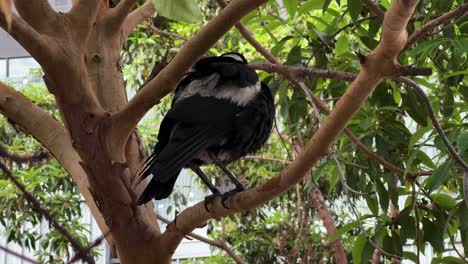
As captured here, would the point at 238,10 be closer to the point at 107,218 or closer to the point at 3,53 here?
the point at 107,218

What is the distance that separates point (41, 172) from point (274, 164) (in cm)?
105

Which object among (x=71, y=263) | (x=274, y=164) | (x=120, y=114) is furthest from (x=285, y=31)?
(x=71, y=263)

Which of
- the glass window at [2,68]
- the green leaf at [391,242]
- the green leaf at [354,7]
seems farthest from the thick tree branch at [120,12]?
the glass window at [2,68]

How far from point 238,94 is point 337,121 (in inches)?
20.9

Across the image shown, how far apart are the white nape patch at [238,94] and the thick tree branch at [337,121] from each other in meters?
0.25

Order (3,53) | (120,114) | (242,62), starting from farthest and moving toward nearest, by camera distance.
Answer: (3,53), (242,62), (120,114)

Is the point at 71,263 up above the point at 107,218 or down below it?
below

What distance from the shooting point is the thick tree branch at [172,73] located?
3.32 ft

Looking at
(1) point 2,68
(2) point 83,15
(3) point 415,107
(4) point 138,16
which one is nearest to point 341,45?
(3) point 415,107

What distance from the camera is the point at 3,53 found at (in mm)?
2809

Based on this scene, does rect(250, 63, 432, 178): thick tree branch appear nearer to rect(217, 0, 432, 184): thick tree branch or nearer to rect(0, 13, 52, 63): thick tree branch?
rect(217, 0, 432, 184): thick tree branch

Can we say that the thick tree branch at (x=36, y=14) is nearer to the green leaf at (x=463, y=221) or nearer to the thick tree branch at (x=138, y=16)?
the thick tree branch at (x=138, y=16)

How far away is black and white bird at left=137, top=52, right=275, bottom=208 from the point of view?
4.27 ft

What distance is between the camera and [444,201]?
155cm
